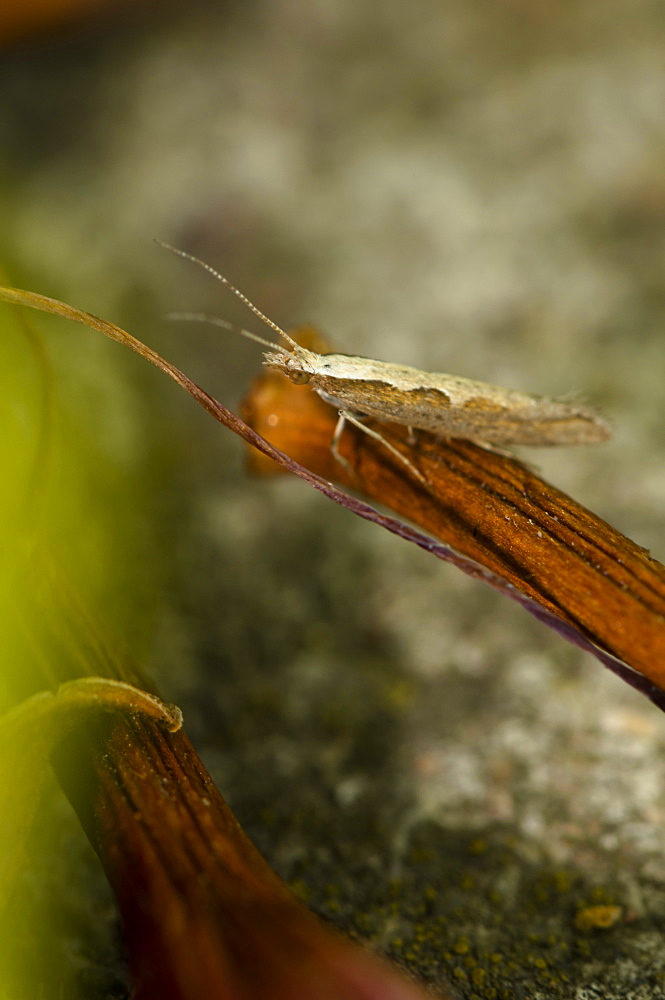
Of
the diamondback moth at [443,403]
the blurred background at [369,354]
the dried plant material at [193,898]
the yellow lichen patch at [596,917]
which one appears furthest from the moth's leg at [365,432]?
the yellow lichen patch at [596,917]

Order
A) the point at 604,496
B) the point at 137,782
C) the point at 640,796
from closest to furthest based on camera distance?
the point at 137,782, the point at 640,796, the point at 604,496

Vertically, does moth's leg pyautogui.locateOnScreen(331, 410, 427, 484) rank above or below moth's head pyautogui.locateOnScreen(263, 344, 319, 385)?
below

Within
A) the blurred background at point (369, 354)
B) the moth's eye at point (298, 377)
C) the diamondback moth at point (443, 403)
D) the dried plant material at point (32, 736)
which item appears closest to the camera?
the dried plant material at point (32, 736)

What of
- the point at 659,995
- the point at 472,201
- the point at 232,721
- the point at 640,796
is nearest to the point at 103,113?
the point at 472,201

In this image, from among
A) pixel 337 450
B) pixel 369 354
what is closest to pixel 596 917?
pixel 337 450

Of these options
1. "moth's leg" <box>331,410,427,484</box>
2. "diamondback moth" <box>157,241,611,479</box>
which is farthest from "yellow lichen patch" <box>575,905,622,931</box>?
"diamondback moth" <box>157,241,611,479</box>

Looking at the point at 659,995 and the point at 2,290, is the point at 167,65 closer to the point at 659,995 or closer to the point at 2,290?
the point at 2,290

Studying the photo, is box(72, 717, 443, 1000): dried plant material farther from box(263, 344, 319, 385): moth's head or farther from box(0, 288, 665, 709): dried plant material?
box(263, 344, 319, 385): moth's head

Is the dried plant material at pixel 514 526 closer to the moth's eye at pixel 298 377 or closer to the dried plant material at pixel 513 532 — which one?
the dried plant material at pixel 513 532
